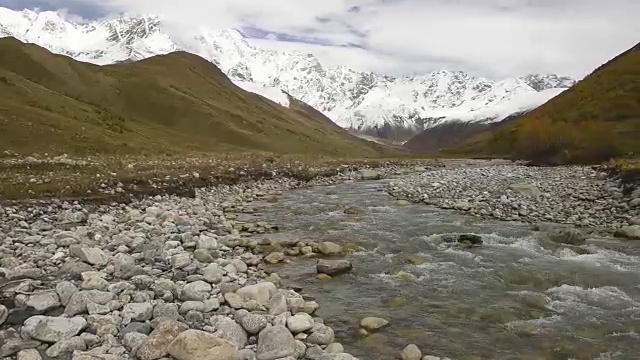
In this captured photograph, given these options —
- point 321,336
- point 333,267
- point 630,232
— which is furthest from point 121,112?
point 321,336

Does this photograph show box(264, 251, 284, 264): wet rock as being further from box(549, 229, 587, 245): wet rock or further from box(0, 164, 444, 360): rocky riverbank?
box(549, 229, 587, 245): wet rock

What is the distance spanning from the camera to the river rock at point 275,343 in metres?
10.1

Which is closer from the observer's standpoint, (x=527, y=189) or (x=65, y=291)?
(x=65, y=291)

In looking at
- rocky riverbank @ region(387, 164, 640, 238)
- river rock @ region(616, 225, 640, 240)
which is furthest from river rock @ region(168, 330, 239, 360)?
rocky riverbank @ region(387, 164, 640, 238)

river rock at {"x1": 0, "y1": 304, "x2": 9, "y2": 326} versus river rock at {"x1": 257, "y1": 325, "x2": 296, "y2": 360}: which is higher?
river rock at {"x1": 0, "y1": 304, "x2": 9, "y2": 326}

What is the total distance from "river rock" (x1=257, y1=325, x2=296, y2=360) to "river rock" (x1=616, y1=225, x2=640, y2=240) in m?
18.0

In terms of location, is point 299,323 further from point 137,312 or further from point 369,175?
point 369,175

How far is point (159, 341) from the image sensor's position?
9648 millimetres

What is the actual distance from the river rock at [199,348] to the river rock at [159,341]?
6.8 inches

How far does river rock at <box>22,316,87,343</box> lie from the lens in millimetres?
9906

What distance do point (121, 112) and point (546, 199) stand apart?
322 ft

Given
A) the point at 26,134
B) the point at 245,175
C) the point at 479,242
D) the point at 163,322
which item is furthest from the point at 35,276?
the point at 26,134

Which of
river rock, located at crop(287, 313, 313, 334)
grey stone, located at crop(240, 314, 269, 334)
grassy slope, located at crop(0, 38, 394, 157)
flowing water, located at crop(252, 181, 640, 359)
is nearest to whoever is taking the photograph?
grey stone, located at crop(240, 314, 269, 334)

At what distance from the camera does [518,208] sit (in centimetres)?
2838
